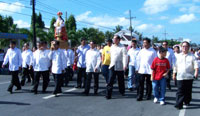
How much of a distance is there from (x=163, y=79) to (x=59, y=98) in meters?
3.53

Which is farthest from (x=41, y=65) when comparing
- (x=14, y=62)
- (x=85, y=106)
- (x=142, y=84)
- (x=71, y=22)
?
(x=71, y=22)

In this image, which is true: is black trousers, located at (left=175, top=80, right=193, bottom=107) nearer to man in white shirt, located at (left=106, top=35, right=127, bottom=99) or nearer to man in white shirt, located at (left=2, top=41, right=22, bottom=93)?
man in white shirt, located at (left=106, top=35, right=127, bottom=99)

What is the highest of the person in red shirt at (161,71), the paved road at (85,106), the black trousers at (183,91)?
the person in red shirt at (161,71)

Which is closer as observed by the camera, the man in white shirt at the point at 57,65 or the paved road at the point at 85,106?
the paved road at the point at 85,106

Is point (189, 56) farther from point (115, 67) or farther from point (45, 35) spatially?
point (45, 35)

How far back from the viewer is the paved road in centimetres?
562

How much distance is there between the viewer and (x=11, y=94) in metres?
8.29

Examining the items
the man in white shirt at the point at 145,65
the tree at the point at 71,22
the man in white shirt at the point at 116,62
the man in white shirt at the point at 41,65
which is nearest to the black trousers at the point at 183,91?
the man in white shirt at the point at 145,65

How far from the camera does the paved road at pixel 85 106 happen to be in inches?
221

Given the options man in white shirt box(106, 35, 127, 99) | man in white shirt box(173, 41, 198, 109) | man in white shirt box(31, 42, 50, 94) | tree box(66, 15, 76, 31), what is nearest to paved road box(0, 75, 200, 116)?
man in white shirt box(173, 41, 198, 109)

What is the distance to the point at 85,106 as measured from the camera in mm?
6371

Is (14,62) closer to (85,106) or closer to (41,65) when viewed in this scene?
(41,65)

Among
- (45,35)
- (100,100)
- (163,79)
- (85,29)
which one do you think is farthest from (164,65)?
(85,29)

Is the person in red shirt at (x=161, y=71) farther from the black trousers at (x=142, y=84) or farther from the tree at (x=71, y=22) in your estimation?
the tree at (x=71, y=22)
